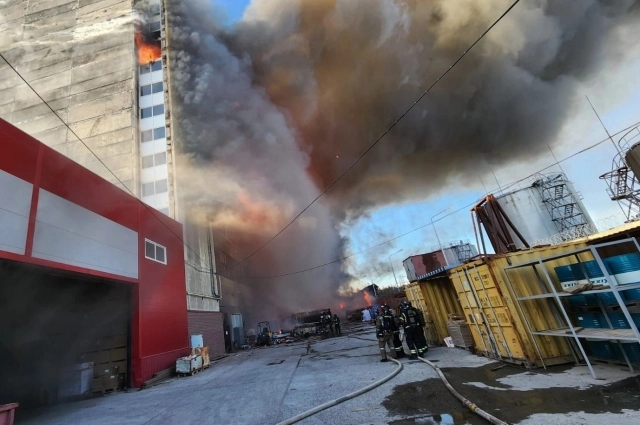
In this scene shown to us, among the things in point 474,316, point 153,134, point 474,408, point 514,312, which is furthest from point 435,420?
point 153,134

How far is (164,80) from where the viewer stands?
26.6 metres

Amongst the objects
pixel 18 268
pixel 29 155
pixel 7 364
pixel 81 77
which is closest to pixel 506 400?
pixel 18 268

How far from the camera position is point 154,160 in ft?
79.8

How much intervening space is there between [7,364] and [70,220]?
5922mm

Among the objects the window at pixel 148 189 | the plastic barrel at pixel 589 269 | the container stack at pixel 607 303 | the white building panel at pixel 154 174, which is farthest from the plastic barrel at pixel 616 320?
the window at pixel 148 189

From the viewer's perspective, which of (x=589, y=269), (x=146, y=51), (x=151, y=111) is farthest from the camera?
(x=146, y=51)

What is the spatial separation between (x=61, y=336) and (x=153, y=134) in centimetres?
1888

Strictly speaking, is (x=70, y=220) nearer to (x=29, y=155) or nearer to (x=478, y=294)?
(x=29, y=155)

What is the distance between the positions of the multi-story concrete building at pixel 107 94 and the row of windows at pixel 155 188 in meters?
0.08

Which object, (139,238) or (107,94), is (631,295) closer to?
(139,238)

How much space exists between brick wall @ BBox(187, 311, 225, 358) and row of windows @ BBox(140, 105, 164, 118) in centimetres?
1842

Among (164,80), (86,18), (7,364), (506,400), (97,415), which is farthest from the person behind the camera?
(86,18)

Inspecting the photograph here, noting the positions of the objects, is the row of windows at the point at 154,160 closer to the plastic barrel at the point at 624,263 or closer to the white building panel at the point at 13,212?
the white building panel at the point at 13,212

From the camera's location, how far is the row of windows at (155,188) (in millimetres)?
23234
